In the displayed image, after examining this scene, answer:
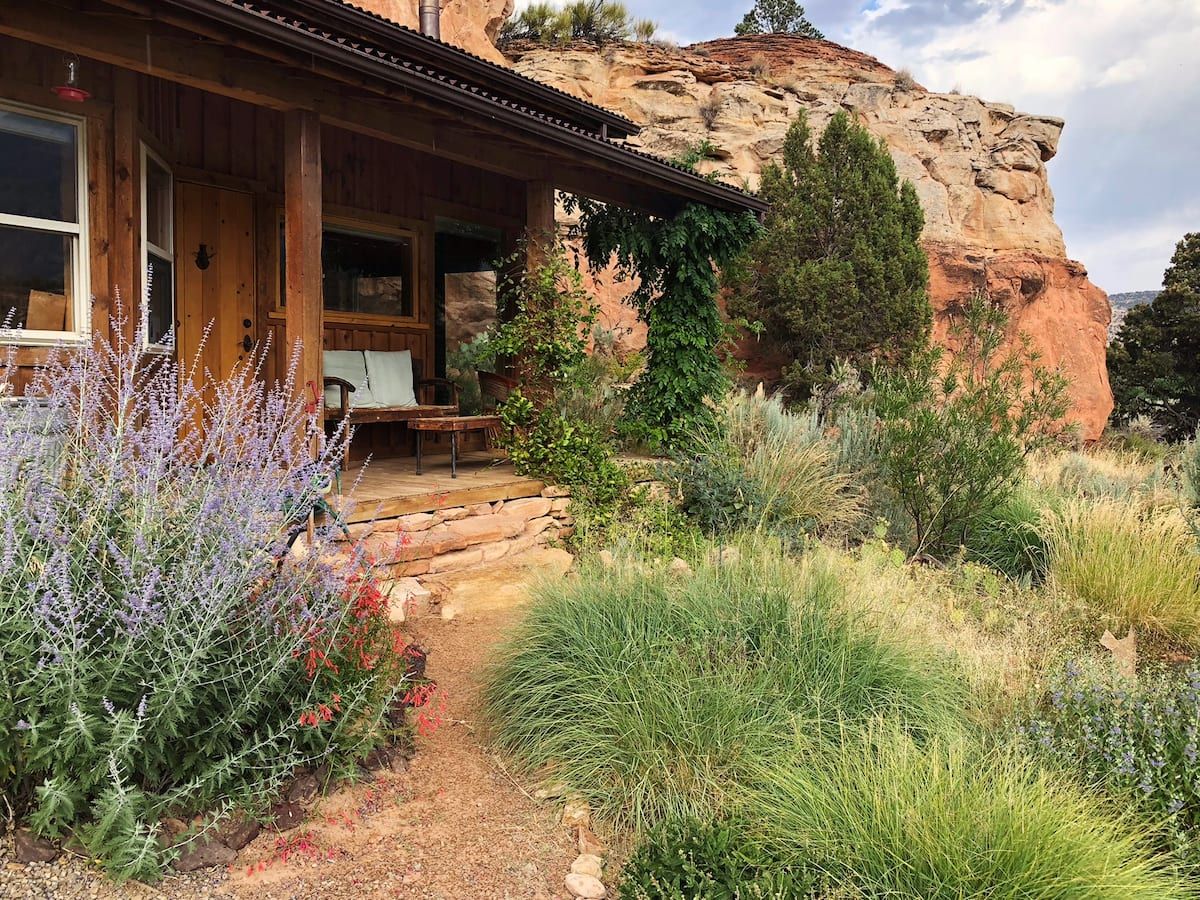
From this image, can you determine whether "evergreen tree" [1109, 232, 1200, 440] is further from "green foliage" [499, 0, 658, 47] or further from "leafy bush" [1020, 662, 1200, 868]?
"leafy bush" [1020, 662, 1200, 868]

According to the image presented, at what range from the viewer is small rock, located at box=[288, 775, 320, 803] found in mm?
2588

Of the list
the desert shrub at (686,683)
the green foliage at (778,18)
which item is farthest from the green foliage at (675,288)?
the green foliage at (778,18)

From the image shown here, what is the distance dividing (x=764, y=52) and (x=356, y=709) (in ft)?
66.3

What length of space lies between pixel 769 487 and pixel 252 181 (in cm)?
499

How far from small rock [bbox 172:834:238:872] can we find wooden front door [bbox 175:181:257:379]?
4.67m

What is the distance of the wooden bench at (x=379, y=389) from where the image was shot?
6.55 meters

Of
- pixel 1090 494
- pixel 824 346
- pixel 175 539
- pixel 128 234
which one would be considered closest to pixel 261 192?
pixel 128 234

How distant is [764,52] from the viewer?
19281mm

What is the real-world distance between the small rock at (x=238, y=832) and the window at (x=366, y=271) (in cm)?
538

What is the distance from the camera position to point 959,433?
603 centimetres

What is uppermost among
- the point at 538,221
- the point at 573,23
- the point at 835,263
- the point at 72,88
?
the point at 573,23

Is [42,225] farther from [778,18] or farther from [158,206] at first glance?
[778,18]

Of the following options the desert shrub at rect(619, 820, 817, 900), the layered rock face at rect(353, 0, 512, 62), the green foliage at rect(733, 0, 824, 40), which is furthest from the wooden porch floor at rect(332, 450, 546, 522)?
the green foliage at rect(733, 0, 824, 40)

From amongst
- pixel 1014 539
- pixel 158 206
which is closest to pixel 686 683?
pixel 1014 539
